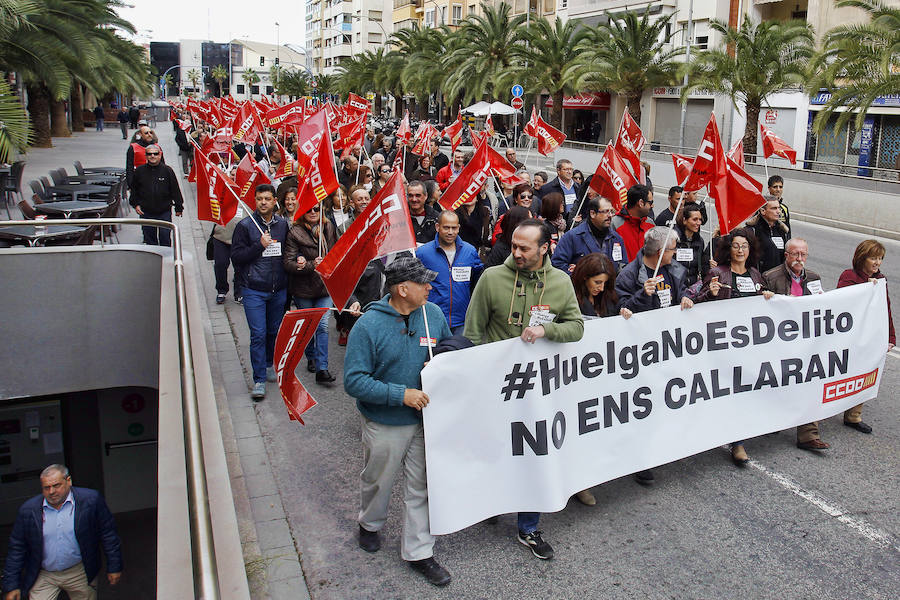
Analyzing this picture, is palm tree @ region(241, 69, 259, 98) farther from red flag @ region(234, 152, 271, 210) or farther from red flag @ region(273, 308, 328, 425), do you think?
red flag @ region(273, 308, 328, 425)

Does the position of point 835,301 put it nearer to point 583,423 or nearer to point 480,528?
point 583,423

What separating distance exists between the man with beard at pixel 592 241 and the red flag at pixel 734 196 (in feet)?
2.93

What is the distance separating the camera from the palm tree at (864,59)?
2002cm

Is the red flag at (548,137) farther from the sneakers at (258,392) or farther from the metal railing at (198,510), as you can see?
the metal railing at (198,510)

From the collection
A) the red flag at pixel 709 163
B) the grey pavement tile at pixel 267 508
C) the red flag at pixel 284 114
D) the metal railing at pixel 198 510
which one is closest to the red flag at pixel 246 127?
the red flag at pixel 284 114

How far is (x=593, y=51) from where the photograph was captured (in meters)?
34.3

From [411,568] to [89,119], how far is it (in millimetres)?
59500

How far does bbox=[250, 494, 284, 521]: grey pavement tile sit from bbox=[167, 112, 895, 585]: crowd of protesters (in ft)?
2.49

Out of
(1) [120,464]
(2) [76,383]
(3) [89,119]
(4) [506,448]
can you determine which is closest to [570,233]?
(4) [506,448]

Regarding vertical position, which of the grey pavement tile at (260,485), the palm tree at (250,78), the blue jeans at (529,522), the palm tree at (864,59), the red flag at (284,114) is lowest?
the grey pavement tile at (260,485)

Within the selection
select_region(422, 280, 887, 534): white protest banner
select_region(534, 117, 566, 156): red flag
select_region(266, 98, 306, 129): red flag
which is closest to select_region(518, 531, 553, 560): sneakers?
select_region(422, 280, 887, 534): white protest banner

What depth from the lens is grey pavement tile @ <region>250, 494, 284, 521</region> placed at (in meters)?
5.27

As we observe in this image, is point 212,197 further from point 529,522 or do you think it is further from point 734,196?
point 529,522

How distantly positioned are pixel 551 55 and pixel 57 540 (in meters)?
34.7
